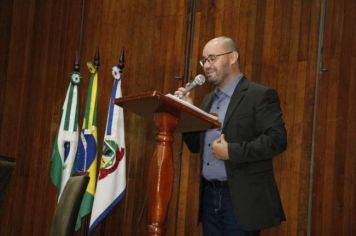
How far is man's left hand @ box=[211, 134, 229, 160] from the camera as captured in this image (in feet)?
8.50

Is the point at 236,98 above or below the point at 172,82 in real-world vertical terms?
below

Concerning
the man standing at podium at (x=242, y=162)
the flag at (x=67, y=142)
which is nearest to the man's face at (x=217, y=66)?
the man standing at podium at (x=242, y=162)

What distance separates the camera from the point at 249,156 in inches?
102

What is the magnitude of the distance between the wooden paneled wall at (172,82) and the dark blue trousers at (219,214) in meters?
0.88

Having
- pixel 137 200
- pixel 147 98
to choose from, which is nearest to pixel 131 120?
pixel 137 200

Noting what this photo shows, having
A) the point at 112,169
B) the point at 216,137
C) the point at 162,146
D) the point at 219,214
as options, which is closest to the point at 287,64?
the point at 216,137

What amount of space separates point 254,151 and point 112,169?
1550 mm

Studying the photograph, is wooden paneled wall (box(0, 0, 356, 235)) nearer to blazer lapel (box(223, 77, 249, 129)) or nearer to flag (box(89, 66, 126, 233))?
flag (box(89, 66, 126, 233))

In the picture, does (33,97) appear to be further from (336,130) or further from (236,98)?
(336,130)

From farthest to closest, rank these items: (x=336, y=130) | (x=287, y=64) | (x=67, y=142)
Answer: (x=67, y=142)
(x=287, y=64)
(x=336, y=130)

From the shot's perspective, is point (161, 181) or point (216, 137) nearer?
point (161, 181)

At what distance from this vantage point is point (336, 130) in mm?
3373

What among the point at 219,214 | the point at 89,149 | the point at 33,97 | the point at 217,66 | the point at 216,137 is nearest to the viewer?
the point at 219,214

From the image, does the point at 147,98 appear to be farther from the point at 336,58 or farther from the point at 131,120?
the point at 131,120
